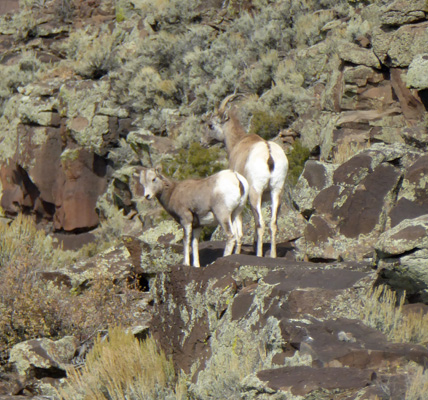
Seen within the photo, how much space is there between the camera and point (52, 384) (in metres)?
8.26

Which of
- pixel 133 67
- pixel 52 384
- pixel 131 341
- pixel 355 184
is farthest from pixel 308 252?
pixel 133 67

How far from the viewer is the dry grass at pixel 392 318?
6.26m

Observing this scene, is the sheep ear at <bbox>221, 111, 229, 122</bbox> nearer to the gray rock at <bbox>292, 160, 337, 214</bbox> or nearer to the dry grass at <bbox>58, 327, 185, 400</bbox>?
the gray rock at <bbox>292, 160, 337, 214</bbox>

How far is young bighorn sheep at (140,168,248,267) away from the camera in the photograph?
10219mm

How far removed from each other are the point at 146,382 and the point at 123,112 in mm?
17070

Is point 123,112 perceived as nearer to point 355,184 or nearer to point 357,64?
point 357,64

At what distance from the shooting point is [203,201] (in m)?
10.5

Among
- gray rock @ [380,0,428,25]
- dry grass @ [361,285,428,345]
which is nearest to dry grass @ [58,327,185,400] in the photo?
dry grass @ [361,285,428,345]

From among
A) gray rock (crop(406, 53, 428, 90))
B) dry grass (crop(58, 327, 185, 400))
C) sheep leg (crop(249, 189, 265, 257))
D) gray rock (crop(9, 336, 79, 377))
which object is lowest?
gray rock (crop(9, 336, 79, 377))

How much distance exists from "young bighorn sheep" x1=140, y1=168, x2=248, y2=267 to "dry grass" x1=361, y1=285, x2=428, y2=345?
3.55m

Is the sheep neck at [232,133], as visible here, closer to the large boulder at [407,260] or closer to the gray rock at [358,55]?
the gray rock at [358,55]

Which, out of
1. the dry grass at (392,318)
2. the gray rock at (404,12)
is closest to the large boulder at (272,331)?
the dry grass at (392,318)

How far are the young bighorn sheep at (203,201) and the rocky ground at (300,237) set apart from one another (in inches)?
20.0

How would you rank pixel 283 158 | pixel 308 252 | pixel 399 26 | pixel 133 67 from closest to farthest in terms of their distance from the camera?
1. pixel 308 252
2. pixel 283 158
3. pixel 399 26
4. pixel 133 67
